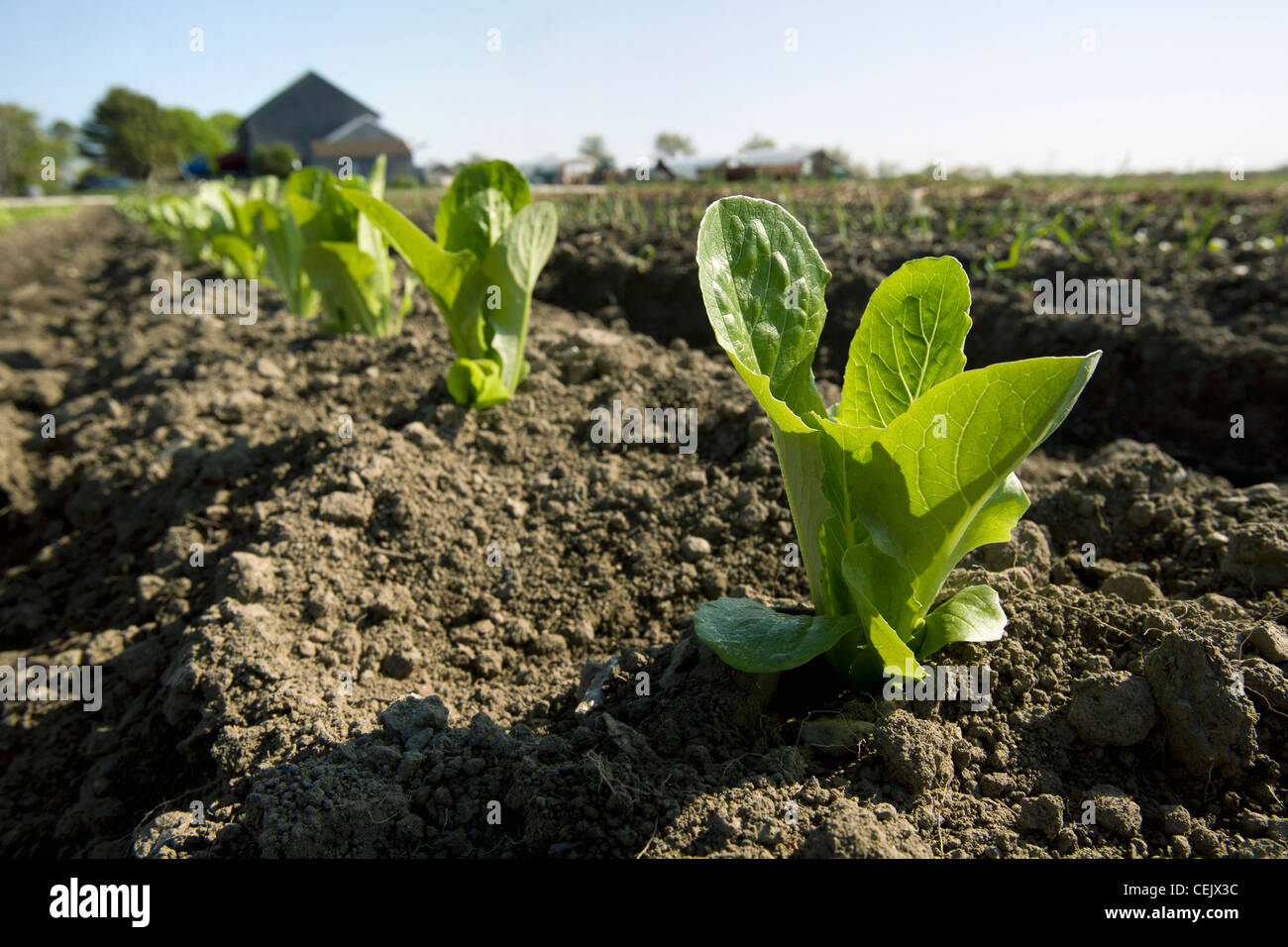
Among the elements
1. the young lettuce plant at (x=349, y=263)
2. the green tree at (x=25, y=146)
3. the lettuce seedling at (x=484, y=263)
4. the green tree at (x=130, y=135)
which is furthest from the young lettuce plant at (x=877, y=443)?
the green tree at (x=25, y=146)

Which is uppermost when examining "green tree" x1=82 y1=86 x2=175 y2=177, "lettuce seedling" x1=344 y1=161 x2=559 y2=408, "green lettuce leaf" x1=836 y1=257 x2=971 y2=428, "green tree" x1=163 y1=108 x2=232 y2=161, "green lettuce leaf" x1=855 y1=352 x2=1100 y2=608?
"green tree" x1=163 y1=108 x2=232 y2=161

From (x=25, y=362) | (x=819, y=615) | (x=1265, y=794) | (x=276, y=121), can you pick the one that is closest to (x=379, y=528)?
(x=819, y=615)

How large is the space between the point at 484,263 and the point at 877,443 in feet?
6.06

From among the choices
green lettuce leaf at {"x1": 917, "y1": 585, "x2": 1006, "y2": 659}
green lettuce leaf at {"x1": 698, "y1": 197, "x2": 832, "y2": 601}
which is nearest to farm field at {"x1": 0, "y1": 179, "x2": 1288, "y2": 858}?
green lettuce leaf at {"x1": 917, "y1": 585, "x2": 1006, "y2": 659}

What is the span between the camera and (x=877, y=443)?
4.44 ft

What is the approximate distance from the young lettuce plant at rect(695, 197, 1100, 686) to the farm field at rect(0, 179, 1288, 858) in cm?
15

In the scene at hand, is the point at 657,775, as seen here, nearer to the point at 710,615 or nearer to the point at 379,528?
the point at 710,615

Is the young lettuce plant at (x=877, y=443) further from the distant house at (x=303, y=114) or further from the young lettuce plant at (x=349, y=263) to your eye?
the distant house at (x=303, y=114)

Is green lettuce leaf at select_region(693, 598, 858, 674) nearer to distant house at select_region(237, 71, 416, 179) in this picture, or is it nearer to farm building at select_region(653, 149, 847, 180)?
farm building at select_region(653, 149, 847, 180)

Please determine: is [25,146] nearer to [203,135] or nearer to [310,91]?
[203,135]

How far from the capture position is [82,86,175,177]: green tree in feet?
34.8

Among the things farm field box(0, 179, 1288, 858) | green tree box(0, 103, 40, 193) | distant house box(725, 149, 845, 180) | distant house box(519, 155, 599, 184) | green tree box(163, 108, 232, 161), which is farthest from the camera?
green tree box(163, 108, 232, 161)

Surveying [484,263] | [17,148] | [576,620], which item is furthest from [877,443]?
[17,148]

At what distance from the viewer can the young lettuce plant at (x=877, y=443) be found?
127 centimetres
